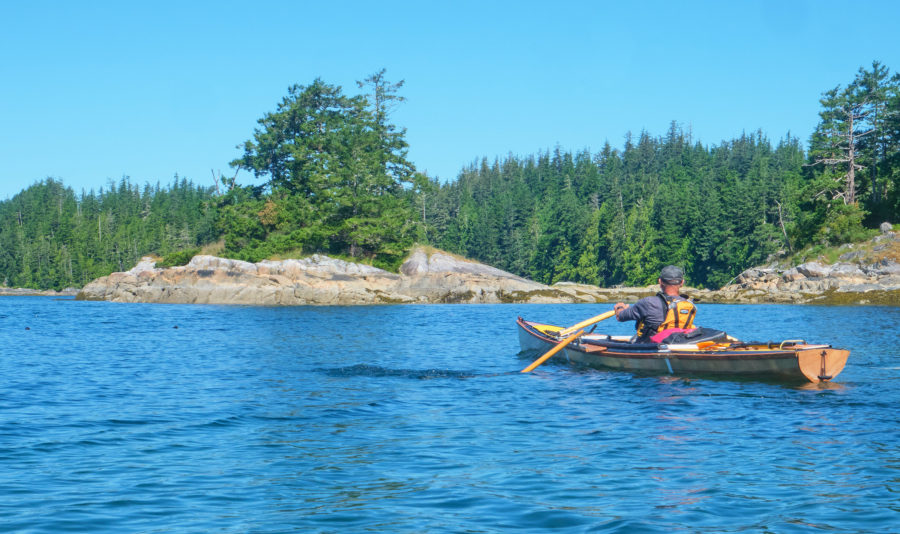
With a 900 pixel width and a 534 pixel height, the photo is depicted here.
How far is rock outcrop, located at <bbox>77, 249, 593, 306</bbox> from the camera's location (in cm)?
5591

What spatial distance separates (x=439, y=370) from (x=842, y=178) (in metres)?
Answer: 56.0

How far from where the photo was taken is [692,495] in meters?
7.54

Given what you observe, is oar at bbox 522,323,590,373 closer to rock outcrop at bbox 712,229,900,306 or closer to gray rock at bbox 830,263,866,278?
rock outcrop at bbox 712,229,900,306

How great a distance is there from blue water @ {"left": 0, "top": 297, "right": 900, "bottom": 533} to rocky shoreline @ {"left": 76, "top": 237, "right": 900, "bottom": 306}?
36.1 metres

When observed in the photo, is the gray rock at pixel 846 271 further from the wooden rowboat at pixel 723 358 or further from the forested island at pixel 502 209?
the wooden rowboat at pixel 723 358

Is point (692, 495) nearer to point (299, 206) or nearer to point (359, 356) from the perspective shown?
point (359, 356)

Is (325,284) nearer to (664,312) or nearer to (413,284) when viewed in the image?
(413,284)

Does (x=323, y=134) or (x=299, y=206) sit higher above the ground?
(x=323, y=134)

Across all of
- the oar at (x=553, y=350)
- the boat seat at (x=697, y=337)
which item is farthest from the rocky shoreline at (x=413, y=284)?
the boat seat at (x=697, y=337)

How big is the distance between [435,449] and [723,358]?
7.67 meters

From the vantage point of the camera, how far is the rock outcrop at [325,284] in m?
55.9

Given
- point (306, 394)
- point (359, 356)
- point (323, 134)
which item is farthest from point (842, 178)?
point (306, 394)

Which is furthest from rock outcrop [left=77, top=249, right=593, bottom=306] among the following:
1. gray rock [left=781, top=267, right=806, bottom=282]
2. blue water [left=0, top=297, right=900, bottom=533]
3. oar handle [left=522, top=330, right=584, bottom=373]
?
oar handle [left=522, top=330, right=584, bottom=373]

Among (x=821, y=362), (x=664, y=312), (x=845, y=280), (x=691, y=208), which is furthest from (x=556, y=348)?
(x=691, y=208)
